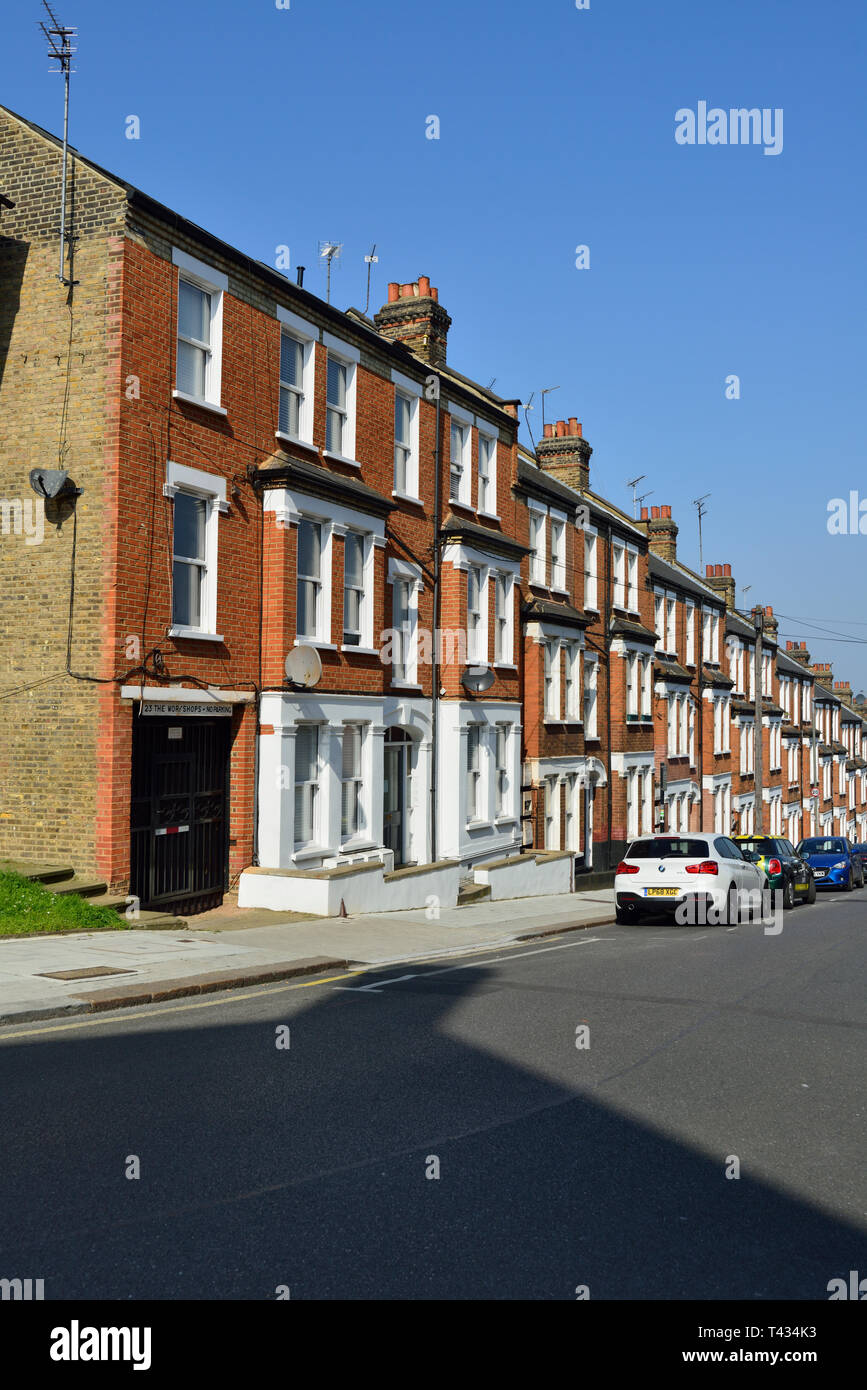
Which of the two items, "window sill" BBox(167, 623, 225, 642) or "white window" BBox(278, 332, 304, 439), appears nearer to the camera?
"window sill" BBox(167, 623, 225, 642)

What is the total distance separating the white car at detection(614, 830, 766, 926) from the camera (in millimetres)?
19297

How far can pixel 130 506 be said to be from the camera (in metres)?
15.8

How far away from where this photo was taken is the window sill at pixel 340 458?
20.4 metres

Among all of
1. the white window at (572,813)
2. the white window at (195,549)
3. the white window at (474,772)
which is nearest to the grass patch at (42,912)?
the white window at (195,549)

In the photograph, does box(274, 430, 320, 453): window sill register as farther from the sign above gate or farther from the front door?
the front door

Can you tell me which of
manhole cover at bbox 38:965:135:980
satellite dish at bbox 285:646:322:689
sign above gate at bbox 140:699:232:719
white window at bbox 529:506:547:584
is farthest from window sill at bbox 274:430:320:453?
white window at bbox 529:506:547:584

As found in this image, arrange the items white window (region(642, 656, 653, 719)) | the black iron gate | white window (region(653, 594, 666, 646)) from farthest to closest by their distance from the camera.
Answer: white window (region(653, 594, 666, 646))
white window (region(642, 656, 653, 719))
the black iron gate

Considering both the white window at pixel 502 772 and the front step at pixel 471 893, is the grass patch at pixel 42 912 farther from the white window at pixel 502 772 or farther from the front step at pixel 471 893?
the white window at pixel 502 772

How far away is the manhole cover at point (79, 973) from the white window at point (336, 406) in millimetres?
11601

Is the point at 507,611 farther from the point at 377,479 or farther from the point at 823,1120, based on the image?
the point at 823,1120

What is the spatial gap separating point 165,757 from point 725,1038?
32.2ft

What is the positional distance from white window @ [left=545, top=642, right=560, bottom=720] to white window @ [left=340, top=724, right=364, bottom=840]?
9866 millimetres

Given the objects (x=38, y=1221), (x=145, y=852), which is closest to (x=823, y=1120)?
(x=38, y=1221)
